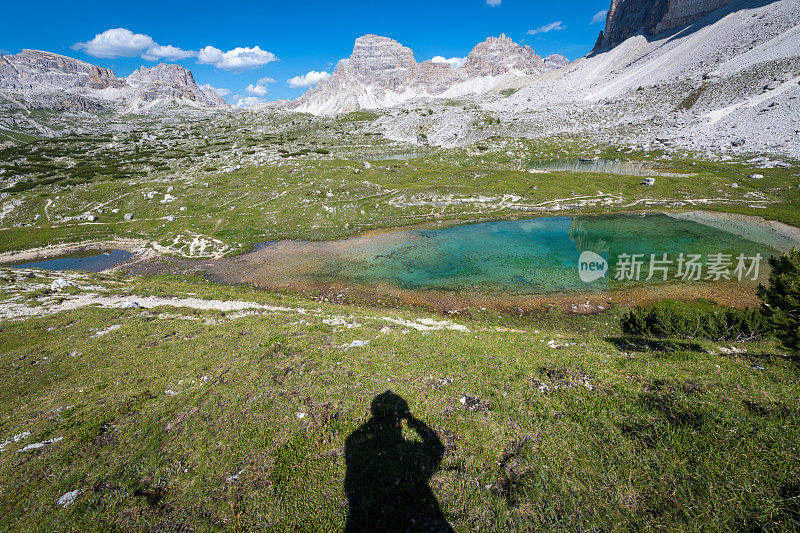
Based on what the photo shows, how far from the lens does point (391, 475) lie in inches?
401

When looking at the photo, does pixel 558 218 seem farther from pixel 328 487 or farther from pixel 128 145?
pixel 128 145

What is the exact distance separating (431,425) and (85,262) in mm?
72696

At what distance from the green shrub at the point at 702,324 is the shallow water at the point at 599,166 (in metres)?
89.5

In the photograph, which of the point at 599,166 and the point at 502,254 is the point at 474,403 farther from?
the point at 599,166

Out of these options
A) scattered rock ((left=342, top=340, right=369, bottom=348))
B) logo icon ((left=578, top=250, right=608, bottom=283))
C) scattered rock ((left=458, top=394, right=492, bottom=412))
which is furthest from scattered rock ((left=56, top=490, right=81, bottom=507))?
logo icon ((left=578, top=250, right=608, bottom=283))

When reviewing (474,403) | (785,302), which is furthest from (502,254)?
(474,403)

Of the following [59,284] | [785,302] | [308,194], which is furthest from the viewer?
[308,194]

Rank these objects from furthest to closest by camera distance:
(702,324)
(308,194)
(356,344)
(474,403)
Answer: (308,194) → (702,324) → (356,344) → (474,403)

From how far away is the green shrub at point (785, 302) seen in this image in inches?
641

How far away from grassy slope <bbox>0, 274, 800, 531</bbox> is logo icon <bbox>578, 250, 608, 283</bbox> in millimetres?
19601

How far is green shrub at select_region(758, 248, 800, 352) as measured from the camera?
16.3 metres

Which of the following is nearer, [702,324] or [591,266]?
[702,324]

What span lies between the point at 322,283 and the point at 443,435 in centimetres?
3337

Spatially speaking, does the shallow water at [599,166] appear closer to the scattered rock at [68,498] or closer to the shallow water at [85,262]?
the scattered rock at [68,498]
